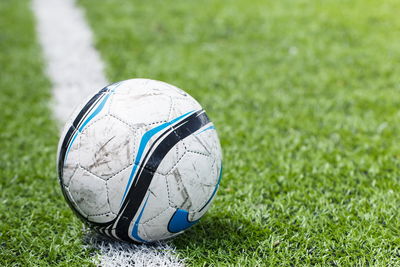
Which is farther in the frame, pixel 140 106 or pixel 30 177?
pixel 30 177

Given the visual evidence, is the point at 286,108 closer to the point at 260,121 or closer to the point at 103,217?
the point at 260,121

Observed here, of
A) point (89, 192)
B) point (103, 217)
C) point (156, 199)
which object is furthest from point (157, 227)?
point (89, 192)

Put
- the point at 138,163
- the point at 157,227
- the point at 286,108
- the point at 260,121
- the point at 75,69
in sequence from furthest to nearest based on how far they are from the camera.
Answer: the point at 75,69 → the point at 286,108 → the point at 260,121 → the point at 157,227 → the point at 138,163

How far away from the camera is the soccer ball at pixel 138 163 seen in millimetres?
2527

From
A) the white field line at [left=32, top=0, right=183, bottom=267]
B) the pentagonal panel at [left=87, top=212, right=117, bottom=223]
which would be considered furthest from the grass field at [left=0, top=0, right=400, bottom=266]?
the pentagonal panel at [left=87, top=212, right=117, bottom=223]

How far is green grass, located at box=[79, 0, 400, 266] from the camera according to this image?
2939mm

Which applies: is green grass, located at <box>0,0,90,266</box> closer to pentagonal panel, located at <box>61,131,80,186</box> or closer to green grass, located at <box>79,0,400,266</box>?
pentagonal panel, located at <box>61,131,80,186</box>

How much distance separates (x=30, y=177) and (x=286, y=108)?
93.2 inches

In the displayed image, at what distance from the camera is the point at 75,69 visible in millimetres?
5832

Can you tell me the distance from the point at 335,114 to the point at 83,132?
→ 2.73m

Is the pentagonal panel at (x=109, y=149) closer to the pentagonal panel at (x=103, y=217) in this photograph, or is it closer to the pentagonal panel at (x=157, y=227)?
the pentagonal panel at (x=103, y=217)

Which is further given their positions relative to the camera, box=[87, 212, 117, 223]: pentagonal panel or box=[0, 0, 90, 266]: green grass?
box=[0, 0, 90, 266]: green grass

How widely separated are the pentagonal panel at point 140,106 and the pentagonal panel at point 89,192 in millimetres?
337

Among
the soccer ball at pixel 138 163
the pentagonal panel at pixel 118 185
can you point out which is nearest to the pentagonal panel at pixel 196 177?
the soccer ball at pixel 138 163
